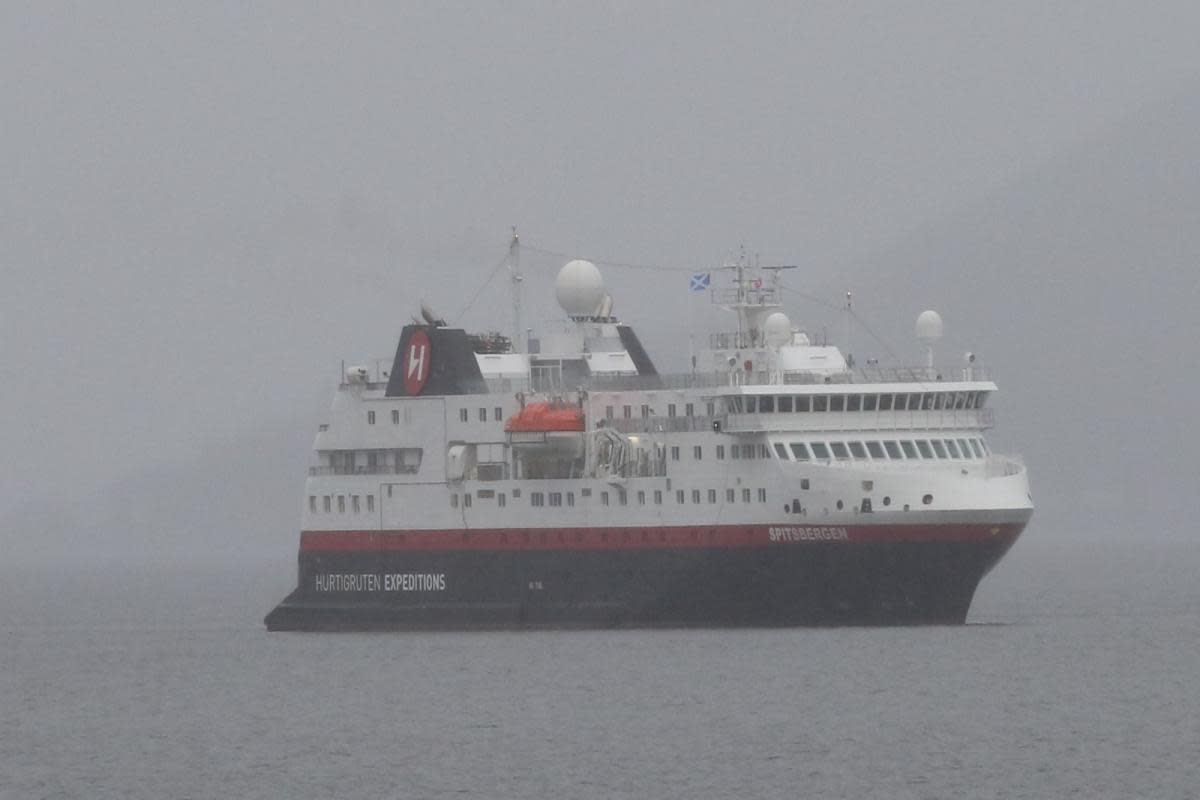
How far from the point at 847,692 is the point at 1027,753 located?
339 inches

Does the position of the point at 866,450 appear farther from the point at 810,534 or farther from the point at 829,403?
the point at 810,534

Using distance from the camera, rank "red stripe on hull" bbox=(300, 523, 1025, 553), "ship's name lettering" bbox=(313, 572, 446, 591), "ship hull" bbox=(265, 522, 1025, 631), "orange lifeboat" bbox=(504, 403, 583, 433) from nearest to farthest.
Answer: "red stripe on hull" bbox=(300, 523, 1025, 553) → "ship hull" bbox=(265, 522, 1025, 631) → "orange lifeboat" bbox=(504, 403, 583, 433) → "ship's name lettering" bbox=(313, 572, 446, 591)

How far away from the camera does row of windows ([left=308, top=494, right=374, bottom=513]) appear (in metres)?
81.1

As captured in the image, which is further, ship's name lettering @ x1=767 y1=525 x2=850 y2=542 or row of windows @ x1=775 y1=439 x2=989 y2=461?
row of windows @ x1=775 y1=439 x2=989 y2=461

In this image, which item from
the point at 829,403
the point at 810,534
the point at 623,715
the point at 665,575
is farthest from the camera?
the point at 665,575

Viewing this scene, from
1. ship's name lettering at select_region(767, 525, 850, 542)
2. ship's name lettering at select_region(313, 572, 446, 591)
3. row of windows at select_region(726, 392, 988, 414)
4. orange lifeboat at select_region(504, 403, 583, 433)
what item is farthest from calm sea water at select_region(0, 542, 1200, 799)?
row of windows at select_region(726, 392, 988, 414)

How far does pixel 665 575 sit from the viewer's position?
7469 centimetres

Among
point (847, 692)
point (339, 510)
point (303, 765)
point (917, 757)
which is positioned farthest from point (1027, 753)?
point (339, 510)

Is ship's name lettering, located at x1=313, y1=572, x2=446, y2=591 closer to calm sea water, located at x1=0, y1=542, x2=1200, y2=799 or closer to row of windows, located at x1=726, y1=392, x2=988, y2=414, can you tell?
calm sea water, located at x1=0, y1=542, x2=1200, y2=799

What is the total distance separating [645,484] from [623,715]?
14.2 metres

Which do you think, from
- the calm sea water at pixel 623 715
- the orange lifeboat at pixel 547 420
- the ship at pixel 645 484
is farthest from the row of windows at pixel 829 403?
the calm sea water at pixel 623 715

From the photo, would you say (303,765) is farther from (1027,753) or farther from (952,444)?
(952,444)

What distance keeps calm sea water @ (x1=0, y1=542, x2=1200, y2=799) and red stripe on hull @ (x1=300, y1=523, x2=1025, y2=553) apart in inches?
95.6

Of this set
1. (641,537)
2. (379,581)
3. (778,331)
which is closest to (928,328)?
(778,331)
